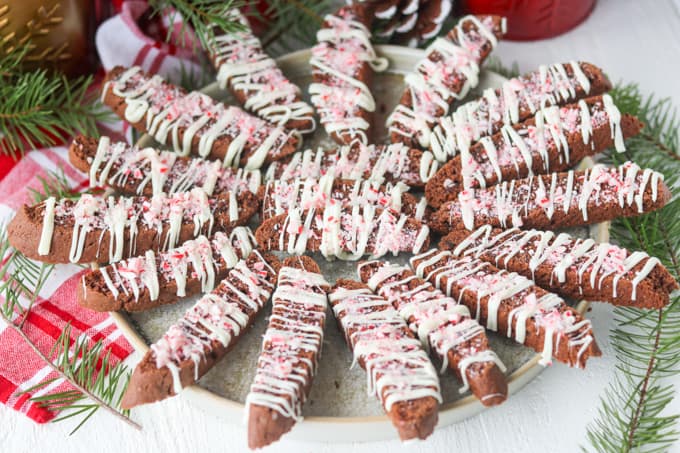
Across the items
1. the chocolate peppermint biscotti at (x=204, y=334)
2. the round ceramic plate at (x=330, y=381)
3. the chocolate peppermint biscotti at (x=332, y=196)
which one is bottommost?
the round ceramic plate at (x=330, y=381)

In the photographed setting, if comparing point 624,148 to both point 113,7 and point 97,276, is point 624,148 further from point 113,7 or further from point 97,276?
point 113,7

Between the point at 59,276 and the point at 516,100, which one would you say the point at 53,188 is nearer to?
the point at 59,276

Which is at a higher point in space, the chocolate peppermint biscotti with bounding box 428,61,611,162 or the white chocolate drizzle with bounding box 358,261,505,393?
the chocolate peppermint biscotti with bounding box 428,61,611,162

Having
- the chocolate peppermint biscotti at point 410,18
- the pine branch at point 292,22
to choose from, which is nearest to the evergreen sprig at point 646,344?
the chocolate peppermint biscotti at point 410,18

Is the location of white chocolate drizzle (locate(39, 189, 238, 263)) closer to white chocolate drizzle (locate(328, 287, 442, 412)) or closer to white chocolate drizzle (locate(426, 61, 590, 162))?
white chocolate drizzle (locate(328, 287, 442, 412))

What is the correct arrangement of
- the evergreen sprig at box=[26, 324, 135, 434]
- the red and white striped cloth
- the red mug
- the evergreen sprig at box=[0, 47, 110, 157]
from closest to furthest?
the evergreen sprig at box=[26, 324, 135, 434]
the red and white striped cloth
the evergreen sprig at box=[0, 47, 110, 157]
the red mug

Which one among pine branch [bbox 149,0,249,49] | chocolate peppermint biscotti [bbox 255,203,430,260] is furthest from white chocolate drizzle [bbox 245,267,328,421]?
pine branch [bbox 149,0,249,49]

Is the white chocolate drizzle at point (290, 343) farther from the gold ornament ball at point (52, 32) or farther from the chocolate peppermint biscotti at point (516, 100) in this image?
the gold ornament ball at point (52, 32)
